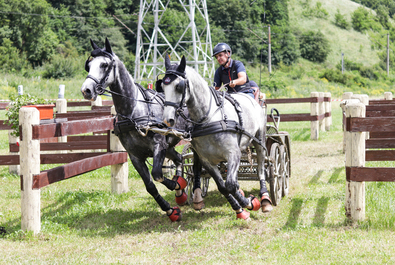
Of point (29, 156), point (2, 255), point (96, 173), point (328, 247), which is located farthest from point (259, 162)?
point (96, 173)

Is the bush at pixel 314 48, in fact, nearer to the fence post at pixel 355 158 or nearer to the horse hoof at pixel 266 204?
the horse hoof at pixel 266 204

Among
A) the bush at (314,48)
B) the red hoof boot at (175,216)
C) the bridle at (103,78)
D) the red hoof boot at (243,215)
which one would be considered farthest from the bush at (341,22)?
the bridle at (103,78)

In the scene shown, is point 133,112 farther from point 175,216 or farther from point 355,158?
point 355,158

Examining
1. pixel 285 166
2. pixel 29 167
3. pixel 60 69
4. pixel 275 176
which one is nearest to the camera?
pixel 29 167

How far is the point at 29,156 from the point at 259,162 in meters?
3.12

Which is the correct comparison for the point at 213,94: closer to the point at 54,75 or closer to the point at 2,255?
the point at 2,255

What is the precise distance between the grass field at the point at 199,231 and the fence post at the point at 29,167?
0.20 m

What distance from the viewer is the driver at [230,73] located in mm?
6414

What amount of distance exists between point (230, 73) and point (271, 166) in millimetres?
1549

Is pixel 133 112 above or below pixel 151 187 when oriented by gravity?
above

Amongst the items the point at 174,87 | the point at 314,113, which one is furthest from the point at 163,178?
the point at 314,113

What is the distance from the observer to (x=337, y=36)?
82.4 m

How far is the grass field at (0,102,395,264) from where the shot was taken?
4.52 m

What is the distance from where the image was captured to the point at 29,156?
518cm
